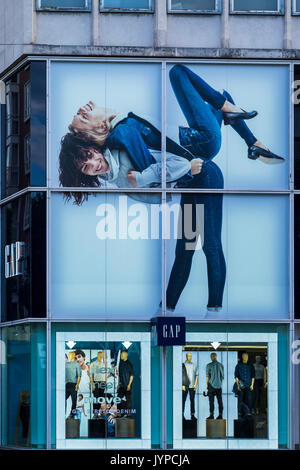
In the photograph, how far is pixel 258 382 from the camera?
67375 millimetres

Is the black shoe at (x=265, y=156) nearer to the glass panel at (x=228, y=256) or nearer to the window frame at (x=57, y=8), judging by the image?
the glass panel at (x=228, y=256)

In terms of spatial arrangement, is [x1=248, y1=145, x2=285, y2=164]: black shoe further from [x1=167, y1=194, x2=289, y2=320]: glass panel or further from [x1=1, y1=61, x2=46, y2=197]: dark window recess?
[x1=1, y1=61, x2=46, y2=197]: dark window recess

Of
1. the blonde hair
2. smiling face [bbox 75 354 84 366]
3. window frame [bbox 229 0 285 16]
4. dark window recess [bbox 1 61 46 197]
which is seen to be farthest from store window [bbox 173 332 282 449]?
window frame [bbox 229 0 285 16]

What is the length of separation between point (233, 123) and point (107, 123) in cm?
268

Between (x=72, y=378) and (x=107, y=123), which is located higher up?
(x=107, y=123)

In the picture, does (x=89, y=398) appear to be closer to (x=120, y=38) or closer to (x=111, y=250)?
(x=111, y=250)

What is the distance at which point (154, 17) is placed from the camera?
2670 inches

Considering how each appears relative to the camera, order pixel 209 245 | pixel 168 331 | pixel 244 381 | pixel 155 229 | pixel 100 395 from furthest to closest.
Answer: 1. pixel 209 245
2. pixel 155 229
3. pixel 244 381
4. pixel 100 395
5. pixel 168 331

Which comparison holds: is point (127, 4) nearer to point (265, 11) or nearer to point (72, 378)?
point (265, 11)

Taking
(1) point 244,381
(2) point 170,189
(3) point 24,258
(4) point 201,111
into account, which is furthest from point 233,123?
(1) point 244,381

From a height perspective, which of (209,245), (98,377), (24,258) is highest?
(209,245)

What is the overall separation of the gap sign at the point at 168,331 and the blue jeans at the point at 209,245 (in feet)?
1.96

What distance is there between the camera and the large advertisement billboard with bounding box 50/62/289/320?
67.4m
